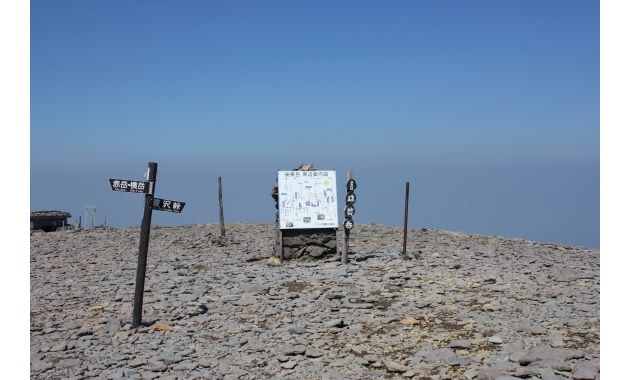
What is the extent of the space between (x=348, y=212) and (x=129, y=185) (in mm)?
7463

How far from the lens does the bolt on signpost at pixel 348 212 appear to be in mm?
16470

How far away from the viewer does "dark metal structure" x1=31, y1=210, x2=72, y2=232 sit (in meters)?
27.8

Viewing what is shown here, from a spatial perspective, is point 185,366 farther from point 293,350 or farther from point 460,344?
point 460,344

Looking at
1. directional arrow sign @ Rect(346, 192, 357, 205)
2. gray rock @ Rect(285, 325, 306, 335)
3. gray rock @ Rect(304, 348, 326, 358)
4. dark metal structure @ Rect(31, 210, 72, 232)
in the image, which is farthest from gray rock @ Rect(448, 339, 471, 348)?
dark metal structure @ Rect(31, 210, 72, 232)

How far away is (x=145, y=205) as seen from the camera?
36.2 ft

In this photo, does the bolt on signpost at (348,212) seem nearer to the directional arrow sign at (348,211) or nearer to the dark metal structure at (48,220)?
the directional arrow sign at (348,211)

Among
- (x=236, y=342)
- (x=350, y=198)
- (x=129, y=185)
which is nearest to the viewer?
(x=236, y=342)

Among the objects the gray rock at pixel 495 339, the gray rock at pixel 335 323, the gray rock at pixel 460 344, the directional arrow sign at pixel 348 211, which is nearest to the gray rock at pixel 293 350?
the gray rock at pixel 335 323

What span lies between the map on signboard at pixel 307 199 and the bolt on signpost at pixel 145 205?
622 centimetres

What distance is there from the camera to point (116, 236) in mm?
23797

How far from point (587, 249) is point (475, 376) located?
47.9ft

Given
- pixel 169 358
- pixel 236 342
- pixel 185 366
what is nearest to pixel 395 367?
pixel 236 342

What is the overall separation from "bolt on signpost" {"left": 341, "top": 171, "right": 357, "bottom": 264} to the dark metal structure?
18.1 m

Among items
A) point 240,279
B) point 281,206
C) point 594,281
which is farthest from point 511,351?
point 281,206
